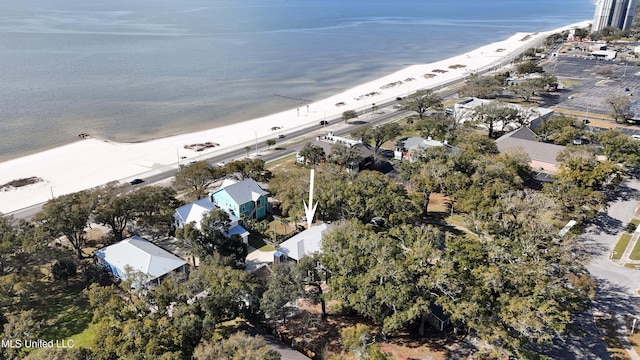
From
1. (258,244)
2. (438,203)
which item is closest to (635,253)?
(438,203)

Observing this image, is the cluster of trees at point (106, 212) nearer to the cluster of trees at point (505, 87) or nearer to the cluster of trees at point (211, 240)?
the cluster of trees at point (211, 240)

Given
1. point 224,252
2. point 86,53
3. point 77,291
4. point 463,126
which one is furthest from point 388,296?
point 86,53

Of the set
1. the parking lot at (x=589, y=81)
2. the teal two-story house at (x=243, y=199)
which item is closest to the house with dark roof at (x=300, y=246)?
the teal two-story house at (x=243, y=199)

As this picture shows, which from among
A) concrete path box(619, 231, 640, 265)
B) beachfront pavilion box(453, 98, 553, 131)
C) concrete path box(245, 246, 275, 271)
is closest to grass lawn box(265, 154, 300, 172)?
concrete path box(245, 246, 275, 271)

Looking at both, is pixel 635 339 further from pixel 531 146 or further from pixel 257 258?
pixel 531 146

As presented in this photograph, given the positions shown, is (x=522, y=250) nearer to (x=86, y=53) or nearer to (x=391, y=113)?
(x=391, y=113)

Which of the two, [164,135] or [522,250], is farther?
[164,135]

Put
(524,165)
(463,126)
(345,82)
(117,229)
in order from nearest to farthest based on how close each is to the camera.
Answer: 1. (117,229)
2. (524,165)
3. (463,126)
4. (345,82)

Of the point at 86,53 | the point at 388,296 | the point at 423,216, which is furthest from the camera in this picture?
the point at 86,53
